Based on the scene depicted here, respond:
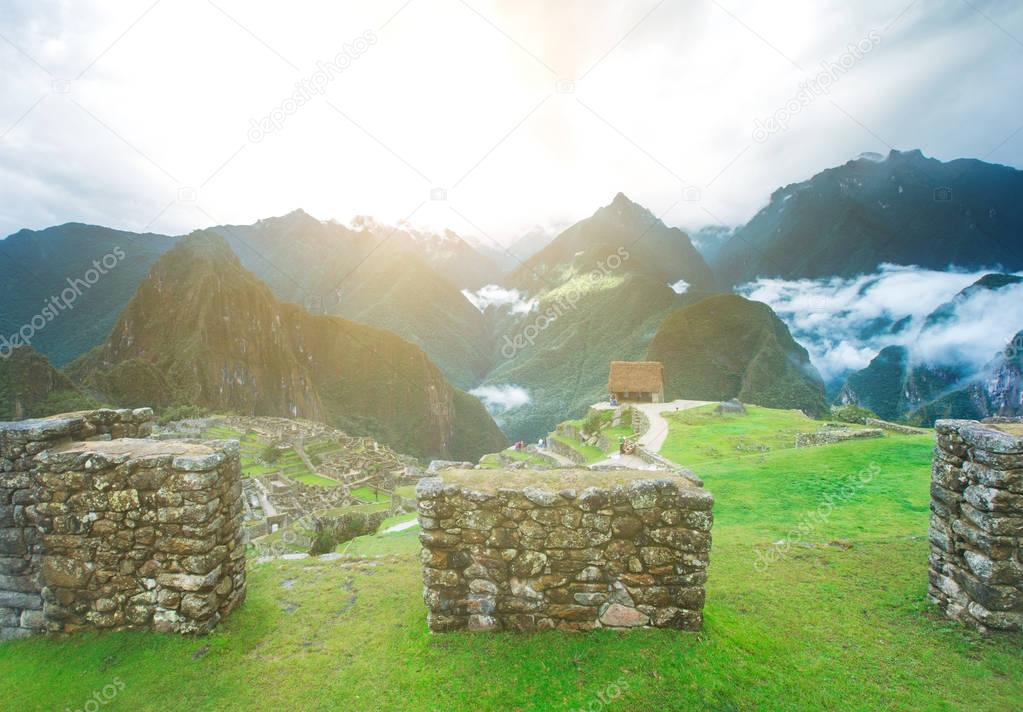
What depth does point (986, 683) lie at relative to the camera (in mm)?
4535

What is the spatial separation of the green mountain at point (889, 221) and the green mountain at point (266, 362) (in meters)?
95.1

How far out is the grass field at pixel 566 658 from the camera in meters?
4.51

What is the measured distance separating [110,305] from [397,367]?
9791cm

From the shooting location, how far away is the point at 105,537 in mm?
5633

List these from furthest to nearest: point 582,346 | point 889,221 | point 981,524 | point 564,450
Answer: point 582,346
point 889,221
point 564,450
point 981,524

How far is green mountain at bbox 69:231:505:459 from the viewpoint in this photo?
407 ft

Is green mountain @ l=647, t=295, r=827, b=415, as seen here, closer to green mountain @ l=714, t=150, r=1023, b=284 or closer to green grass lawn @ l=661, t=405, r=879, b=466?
green mountain @ l=714, t=150, r=1023, b=284

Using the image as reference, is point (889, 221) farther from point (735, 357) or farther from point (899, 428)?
point (899, 428)

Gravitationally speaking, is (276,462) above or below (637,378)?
below

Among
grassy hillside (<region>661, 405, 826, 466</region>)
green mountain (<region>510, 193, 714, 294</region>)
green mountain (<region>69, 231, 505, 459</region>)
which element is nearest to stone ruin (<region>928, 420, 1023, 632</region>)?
grassy hillside (<region>661, 405, 826, 466</region>)

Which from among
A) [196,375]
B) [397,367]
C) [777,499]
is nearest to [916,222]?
[777,499]

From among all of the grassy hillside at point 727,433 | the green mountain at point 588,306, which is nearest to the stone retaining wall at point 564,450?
the grassy hillside at point 727,433

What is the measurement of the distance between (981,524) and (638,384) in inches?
1569

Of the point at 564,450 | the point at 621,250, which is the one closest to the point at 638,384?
the point at 564,450
